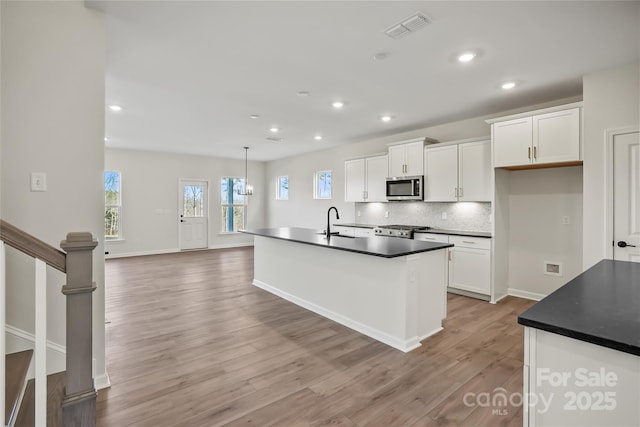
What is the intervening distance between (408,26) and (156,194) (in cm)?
764

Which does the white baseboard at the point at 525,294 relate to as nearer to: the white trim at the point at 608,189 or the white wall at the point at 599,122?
the white wall at the point at 599,122

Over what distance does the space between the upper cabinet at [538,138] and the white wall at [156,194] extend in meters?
7.27

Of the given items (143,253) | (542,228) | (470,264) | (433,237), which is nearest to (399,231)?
(433,237)

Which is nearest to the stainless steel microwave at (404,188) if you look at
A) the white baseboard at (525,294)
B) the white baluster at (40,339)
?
the white baseboard at (525,294)

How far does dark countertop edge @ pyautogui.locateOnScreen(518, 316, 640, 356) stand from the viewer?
38.1 inches

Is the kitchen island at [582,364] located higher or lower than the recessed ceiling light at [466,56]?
lower

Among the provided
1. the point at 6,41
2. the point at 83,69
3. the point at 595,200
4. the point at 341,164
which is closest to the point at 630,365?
the point at 595,200

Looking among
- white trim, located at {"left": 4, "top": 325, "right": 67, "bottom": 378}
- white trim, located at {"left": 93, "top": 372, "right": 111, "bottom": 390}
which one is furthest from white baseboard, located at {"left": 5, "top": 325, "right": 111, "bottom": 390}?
white trim, located at {"left": 93, "top": 372, "right": 111, "bottom": 390}

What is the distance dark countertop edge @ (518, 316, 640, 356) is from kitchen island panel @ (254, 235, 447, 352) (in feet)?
5.72

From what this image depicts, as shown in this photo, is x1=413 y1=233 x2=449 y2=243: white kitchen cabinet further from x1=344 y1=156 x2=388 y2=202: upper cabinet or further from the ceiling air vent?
the ceiling air vent

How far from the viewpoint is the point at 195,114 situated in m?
4.85

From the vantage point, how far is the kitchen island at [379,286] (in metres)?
2.94

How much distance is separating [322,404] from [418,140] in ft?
14.5

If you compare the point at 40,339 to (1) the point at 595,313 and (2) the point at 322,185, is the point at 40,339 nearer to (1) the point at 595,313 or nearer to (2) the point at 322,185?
(1) the point at 595,313
